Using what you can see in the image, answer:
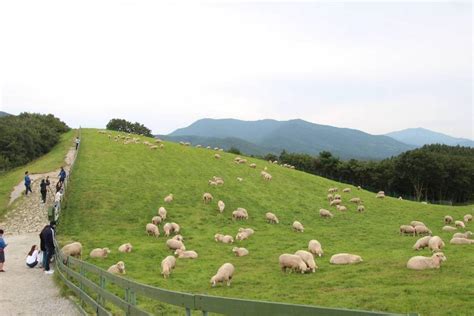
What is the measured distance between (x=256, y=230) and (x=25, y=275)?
62.5 feet

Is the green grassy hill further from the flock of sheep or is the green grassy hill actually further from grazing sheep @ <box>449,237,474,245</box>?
grazing sheep @ <box>449,237,474,245</box>

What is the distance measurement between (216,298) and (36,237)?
109 feet

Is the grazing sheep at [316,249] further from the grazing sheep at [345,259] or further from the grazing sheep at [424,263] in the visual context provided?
the grazing sheep at [424,263]

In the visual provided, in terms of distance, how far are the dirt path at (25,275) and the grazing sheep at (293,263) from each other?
9.69 metres

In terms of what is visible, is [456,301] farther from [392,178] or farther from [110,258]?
[392,178]

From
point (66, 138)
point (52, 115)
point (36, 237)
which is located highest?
point (52, 115)

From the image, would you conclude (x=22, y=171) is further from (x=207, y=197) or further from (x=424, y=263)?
(x=424, y=263)

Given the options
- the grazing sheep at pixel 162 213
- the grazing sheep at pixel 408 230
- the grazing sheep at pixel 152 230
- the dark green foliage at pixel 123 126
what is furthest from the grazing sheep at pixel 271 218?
the dark green foliage at pixel 123 126

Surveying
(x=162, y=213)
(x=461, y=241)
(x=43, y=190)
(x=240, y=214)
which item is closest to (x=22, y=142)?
(x=43, y=190)

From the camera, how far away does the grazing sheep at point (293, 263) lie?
70.7ft

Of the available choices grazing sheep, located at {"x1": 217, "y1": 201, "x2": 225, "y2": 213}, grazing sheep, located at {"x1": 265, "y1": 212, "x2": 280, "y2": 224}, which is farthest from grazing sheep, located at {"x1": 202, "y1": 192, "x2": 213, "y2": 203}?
grazing sheep, located at {"x1": 265, "y1": 212, "x2": 280, "y2": 224}

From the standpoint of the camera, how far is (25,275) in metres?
24.5

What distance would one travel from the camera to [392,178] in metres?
120

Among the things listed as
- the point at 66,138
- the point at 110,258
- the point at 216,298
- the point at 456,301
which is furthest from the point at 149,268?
the point at 66,138
